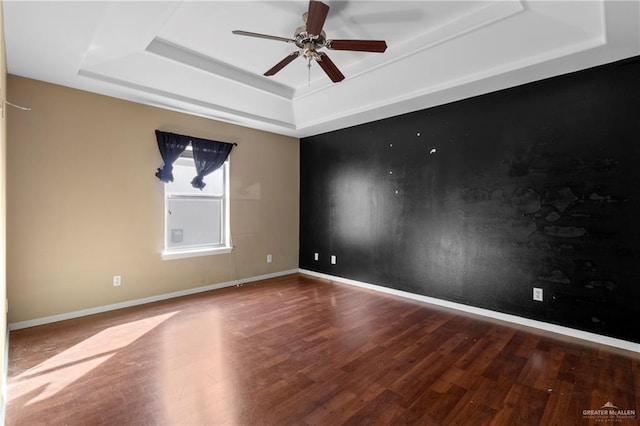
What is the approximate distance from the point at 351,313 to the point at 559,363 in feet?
6.25

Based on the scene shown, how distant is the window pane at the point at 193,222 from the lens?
4098mm

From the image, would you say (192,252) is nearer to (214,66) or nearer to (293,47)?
(214,66)

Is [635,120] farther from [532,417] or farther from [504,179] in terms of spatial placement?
[532,417]

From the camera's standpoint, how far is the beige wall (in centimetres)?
299

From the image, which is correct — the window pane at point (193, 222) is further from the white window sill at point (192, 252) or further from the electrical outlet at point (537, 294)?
the electrical outlet at point (537, 294)

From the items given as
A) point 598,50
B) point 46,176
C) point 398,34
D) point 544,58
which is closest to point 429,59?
point 398,34

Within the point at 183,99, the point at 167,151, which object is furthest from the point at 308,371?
the point at 183,99

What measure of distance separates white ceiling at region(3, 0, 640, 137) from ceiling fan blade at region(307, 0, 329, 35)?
46cm

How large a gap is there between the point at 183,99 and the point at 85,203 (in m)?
1.64

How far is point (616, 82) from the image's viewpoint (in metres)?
2.67

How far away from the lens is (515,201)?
3.21 metres

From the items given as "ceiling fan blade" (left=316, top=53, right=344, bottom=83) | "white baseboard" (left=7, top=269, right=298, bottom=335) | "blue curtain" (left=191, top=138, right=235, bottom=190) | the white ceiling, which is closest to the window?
"blue curtain" (left=191, top=138, right=235, bottom=190)

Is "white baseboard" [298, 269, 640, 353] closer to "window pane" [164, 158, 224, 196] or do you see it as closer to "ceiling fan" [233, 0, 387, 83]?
"window pane" [164, 158, 224, 196]

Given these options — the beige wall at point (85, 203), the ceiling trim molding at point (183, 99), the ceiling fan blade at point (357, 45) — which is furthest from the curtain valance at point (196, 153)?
the ceiling fan blade at point (357, 45)
